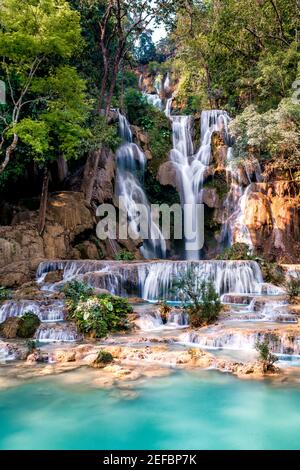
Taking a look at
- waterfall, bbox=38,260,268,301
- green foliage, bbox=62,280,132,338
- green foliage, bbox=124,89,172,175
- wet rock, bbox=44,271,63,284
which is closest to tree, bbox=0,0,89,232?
wet rock, bbox=44,271,63,284

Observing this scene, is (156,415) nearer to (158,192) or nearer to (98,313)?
(98,313)

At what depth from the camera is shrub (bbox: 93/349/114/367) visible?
25.0 feet

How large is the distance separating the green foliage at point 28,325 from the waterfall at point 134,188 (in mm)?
13295

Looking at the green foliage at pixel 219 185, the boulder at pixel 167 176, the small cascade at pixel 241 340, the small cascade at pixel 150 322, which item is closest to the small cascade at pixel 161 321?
the small cascade at pixel 150 322

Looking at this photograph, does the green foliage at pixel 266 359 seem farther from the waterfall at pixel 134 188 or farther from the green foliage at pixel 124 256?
the waterfall at pixel 134 188

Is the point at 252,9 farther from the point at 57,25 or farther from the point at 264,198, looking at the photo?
the point at 57,25

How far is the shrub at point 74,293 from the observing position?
1115 cm

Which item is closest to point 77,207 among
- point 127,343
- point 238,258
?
point 238,258

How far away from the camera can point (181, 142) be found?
2753 cm

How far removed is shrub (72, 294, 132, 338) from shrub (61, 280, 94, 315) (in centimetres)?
30
